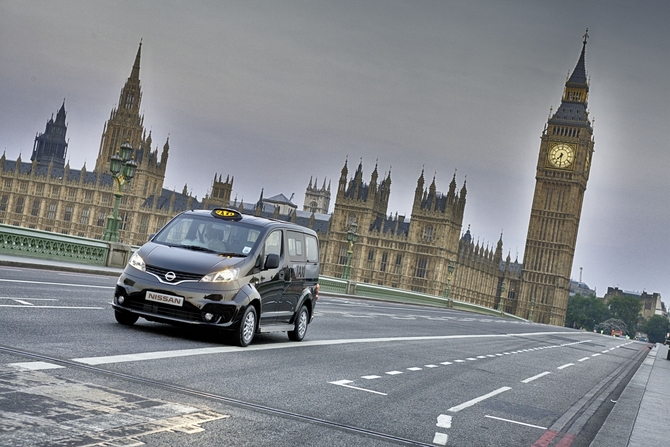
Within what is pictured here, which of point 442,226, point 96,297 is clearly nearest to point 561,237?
point 442,226

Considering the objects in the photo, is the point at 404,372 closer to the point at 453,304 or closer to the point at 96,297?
the point at 96,297

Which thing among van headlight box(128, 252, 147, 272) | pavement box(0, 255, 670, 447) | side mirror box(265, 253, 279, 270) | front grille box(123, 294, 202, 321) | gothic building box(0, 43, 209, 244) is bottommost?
pavement box(0, 255, 670, 447)

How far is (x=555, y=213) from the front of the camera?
14075cm

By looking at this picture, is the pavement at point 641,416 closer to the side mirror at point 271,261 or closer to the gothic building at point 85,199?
the side mirror at point 271,261

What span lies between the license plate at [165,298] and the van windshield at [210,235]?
1031 mm

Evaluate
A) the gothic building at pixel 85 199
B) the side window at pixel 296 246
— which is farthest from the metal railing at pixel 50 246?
the gothic building at pixel 85 199

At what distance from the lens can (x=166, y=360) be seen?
9.34 metres

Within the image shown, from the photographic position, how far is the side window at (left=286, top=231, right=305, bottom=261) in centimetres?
1322

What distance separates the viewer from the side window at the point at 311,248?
14.0 m

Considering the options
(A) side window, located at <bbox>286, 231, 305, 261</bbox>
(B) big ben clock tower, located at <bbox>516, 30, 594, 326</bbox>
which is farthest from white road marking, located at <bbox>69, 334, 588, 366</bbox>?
(B) big ben clock tower, located at <bbox>516, 30, 594, 326</bbox>

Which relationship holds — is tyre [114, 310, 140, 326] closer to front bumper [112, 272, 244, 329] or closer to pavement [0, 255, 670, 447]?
front bumper [112, 272, 244, 329]

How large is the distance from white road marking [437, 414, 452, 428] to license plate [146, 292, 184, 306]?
152 inches

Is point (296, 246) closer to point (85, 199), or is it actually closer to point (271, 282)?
point (271, 282)

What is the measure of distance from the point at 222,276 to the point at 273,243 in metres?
1.50
